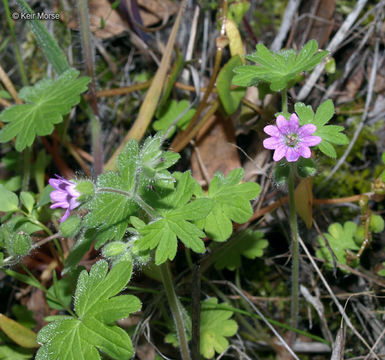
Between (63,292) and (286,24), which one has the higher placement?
(286,24)

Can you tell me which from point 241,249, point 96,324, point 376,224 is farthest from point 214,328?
point 376,224

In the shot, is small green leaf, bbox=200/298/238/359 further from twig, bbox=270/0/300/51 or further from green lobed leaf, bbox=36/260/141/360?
twig, bbox=270/0/300/51

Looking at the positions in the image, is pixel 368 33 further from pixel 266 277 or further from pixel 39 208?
pixel 39 208

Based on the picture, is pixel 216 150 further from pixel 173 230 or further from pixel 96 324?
pixel 96 324

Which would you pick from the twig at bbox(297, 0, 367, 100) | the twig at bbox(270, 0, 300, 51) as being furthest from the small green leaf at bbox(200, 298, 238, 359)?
the twig at bbox(270, 0, 300, 51)

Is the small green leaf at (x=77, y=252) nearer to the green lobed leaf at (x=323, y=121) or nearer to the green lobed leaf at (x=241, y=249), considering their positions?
the green lobed leaf at (x=241, y=249)

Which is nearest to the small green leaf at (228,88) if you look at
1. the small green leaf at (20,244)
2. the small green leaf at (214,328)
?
the small green leaf at (214,328)
